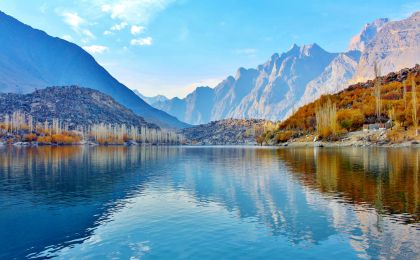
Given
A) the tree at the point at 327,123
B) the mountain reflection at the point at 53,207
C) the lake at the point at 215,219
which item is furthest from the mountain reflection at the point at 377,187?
the tree at the point at 327,123

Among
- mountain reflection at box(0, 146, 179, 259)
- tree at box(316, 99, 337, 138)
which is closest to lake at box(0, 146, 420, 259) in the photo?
mountain reflection at box(0, 146, 179, 259)

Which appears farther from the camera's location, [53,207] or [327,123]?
[327,123]

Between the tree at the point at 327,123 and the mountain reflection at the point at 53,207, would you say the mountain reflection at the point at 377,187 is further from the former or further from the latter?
the tree at the point at 327,123

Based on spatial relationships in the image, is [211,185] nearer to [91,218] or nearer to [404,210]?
[91,218]

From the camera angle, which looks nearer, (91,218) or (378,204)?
(91,218)

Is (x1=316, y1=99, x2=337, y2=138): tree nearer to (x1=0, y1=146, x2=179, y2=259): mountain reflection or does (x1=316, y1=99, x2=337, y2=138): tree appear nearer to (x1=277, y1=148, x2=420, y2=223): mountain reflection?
(x1=277, y1=148, x2=420, y2=223): mountain reflection

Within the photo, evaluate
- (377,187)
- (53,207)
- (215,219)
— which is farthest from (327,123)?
(53,207)

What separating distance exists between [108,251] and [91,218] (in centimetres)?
878

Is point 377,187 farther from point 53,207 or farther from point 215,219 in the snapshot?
point 53,207

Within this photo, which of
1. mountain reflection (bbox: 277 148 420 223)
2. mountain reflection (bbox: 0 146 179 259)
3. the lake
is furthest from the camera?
mountain reflection (bbox: 277 148 420 223)

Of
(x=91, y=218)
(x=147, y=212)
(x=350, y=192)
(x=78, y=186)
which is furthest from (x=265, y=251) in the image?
(x=78, y=186)

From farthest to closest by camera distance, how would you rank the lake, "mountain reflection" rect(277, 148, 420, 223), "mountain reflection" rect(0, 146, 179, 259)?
1. "mountain reflection" rect(277, 148, 420, 223)
2. "mountain reflection" rect(0, 146, 179, 259)
3. the lake

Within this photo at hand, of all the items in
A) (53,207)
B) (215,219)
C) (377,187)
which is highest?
(377,187)

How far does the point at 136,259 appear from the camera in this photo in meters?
20.2
